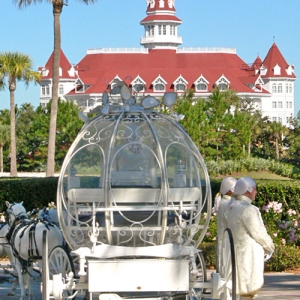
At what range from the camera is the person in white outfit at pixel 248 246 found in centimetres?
782

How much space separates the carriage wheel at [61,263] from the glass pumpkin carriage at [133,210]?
1 centimetres

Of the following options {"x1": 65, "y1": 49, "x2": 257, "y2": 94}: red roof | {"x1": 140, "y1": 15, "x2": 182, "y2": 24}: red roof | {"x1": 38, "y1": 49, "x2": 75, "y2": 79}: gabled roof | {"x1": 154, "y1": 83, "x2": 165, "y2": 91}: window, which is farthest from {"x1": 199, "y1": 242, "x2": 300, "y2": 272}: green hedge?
{"x1": 140, "y1": 15, "x2": 182, "y2": 24}: red roof

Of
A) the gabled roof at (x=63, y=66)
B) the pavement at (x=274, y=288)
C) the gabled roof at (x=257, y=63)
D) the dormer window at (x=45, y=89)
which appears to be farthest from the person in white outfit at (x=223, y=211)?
the gabled roof at (x=257, y=63)

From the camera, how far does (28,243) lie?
394 inches

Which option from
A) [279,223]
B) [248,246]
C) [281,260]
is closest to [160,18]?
[279,223]

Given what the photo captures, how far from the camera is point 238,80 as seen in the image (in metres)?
118

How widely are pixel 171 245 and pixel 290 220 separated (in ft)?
27.0

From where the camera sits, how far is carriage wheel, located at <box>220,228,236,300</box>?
7.43 m

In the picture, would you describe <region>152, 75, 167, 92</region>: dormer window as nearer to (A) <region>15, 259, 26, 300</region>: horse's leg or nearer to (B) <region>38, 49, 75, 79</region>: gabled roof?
(B) <region>38, 49, 75, 79</region>: gabled roof

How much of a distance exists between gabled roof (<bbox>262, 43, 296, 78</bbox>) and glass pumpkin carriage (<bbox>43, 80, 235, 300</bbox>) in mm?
120710

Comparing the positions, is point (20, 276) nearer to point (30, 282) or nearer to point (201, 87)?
point (30, 282)

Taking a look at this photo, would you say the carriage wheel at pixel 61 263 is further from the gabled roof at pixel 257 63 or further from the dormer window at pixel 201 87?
the gabled roof at pixel 257 63

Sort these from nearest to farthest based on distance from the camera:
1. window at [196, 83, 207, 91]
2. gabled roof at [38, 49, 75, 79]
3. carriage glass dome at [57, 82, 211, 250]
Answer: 1. carriage glass dome at [57, 82, 211, 250]
2. window at [196, 83, 207, 91]
3. gabled roof at [38, 49, 75, 79]

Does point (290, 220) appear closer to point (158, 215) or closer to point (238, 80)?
point (158, 215)
